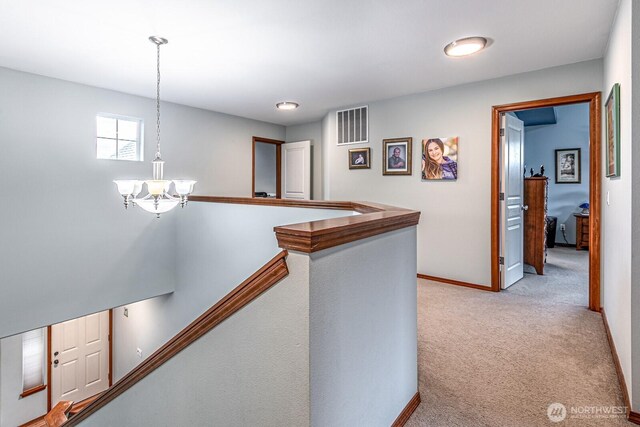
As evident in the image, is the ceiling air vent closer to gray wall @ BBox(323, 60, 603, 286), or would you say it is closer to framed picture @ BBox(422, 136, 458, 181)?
gray wall @ BBox(323, 60, 603, 286)

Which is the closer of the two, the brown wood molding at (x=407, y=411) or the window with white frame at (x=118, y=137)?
the brown wood molding at (x=407, y=411)

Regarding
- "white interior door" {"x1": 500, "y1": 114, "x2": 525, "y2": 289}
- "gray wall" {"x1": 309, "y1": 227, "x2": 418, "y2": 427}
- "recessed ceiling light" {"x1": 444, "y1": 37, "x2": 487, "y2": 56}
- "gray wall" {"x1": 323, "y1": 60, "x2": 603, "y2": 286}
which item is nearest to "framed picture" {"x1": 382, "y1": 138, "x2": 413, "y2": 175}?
"gray wall" {"x1": 323, "y1": 60, "x2": 603, "y2": 286}

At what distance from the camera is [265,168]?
315 inches

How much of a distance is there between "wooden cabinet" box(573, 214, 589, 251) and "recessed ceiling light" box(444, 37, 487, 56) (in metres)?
4.95

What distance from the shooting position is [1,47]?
115 inches

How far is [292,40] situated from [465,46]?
148cm

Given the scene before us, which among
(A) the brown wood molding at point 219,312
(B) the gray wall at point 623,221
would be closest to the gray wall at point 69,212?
(A) the brown wood molding at point 219,312

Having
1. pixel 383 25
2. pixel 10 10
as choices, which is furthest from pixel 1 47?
pixel 383 25

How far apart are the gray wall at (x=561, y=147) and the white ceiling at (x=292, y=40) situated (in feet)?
14.0

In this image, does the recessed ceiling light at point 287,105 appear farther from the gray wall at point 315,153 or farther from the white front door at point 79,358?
the white front door at point 79,358

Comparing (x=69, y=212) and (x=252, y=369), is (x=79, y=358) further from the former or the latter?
(x=252, y=369)

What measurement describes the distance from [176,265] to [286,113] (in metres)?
2.90

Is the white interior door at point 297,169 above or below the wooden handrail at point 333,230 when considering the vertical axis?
above

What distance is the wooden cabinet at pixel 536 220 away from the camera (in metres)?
4.53
